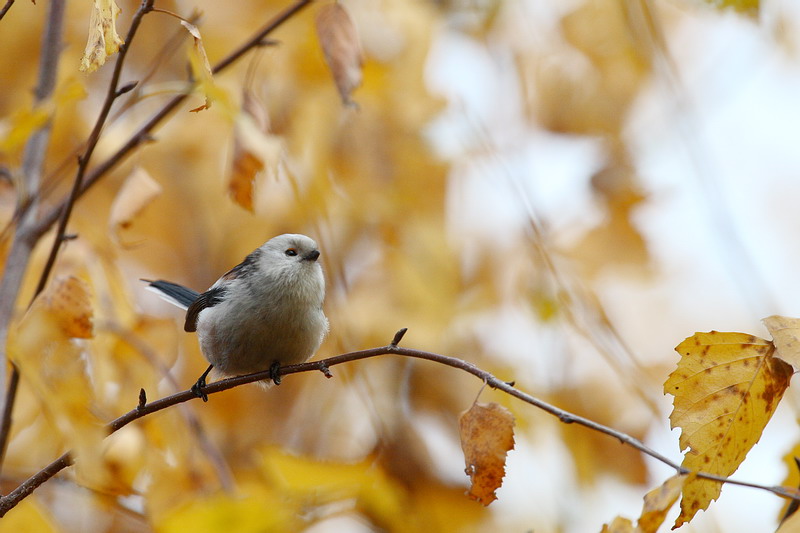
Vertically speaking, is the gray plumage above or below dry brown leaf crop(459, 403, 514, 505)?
above

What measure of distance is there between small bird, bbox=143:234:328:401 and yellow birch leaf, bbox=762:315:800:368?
1.30m

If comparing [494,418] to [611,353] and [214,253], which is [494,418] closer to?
[611,353]

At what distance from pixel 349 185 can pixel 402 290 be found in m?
0.55

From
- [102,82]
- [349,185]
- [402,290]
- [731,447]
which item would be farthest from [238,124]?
[102,82]

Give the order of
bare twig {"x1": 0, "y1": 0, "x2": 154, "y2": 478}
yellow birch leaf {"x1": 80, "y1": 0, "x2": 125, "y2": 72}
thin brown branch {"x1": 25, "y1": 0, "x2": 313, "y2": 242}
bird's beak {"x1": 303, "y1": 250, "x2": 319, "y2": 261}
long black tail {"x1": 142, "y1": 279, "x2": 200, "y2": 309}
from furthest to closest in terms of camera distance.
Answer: long black tail {"x1": 142, "y1": 279, "x2": 200, "y2": 309} → bird's beak {"x1": 303, "y1": 250, "x2": 319, "y2": 261} → thin brown branch {"x1": 25, "y1": 0, "x2": 313, "y2": 242} → bare twig {"x1": 0, "y1": 0, "x2": 154, "y2": 478} → yellow birch leaf {"x1": 80, "y1": 0, "x2": 125, "y2": 72}

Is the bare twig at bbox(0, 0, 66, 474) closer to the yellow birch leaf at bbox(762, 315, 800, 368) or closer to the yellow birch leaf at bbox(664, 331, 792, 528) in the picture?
the yellow birch leaf at bbox(664, 331, 792, 528)

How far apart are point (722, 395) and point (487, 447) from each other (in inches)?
16.7

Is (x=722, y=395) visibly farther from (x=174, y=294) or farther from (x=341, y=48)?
(x=174, y=294)

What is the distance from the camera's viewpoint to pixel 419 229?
2889 mm

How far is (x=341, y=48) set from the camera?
1.65 metres

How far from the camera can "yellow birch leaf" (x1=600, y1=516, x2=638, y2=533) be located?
1229 millimetres

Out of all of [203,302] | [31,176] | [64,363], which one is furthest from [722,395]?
[31,176]

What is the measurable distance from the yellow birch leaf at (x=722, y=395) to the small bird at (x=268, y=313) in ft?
3.87

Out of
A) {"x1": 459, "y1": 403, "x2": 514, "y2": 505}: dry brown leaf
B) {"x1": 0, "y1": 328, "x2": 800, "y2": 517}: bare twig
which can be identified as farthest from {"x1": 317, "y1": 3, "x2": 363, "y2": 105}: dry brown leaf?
{"x1": 459, "y1": 403, "x2": 514, "y2": 505}: dry brown leaf
